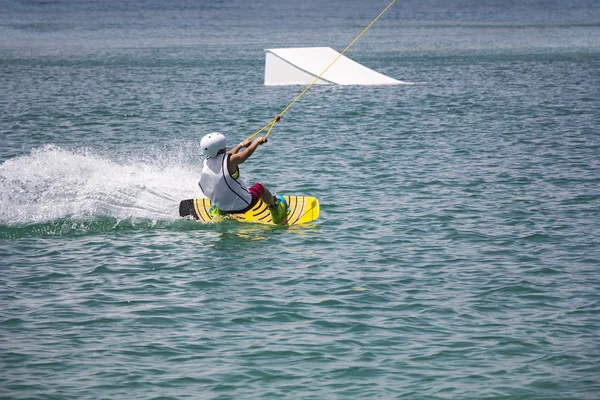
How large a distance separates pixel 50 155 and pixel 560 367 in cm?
1263

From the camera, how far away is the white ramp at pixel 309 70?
42.3m

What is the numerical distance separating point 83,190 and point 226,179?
3.71 meters

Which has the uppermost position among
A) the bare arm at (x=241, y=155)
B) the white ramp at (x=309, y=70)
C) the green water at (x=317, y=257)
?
the white ramp at (x=309, y=70)

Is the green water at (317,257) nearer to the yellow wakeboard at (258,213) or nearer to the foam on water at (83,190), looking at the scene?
the foam on water at (83,190)

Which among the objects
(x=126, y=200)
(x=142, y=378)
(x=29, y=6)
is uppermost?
(x=29, y=6)

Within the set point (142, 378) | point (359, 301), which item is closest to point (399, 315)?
point (359, 301)

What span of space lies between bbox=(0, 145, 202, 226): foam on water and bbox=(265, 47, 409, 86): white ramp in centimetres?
2295

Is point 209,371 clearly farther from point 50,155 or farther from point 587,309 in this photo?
point 50,155

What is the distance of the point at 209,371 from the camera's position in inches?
403

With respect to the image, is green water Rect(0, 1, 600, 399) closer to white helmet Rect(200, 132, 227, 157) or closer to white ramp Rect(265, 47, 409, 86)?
white helmet Rect(200, 132, 227, 157)

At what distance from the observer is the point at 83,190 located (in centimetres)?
1778

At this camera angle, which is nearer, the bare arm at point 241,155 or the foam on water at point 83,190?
the bare arm at point 241,155

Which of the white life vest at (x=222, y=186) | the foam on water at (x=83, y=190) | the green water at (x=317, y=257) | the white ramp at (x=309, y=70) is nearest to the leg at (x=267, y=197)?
the white life vest at (x=222, y=186)

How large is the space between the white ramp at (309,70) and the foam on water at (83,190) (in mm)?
22951
